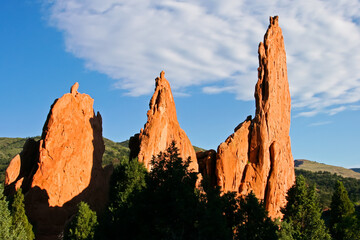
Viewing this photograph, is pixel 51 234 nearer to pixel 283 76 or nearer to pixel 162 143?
pixel 162 143

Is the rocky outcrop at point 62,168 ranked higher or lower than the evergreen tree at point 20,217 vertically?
higher

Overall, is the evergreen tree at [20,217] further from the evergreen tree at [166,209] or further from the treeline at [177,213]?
the evergreen tree at [166,209]

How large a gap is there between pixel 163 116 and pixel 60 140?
1319 cm

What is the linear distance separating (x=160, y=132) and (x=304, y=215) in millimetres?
19743

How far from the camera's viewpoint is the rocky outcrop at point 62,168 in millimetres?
42062

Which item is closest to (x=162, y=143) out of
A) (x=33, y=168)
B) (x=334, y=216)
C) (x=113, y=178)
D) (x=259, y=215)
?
(x=113, y=178)

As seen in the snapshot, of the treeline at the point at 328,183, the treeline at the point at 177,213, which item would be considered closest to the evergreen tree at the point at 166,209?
the treeline at the point at 177,213

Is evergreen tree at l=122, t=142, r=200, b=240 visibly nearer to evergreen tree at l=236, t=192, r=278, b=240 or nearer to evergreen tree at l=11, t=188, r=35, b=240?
evergreen tree at l=236, t=192, r=278, b=240

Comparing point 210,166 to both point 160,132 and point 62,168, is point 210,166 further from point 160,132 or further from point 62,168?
point 62,168

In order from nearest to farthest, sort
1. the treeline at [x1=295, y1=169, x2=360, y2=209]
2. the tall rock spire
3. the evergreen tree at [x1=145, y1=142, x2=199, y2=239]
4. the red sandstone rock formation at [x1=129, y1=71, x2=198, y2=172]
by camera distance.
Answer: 1. the evergreen tree at [x1=145, y1=142, x2=199, y2=239]
2. the red sandstone rock formation at [x1=129, y1=71, x2=198, y2=172]
3. the tall rock spire
4. the treeline at [x1=295, y1=169, x2=360, y2=209]

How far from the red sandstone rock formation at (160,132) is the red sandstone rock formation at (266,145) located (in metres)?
5.43

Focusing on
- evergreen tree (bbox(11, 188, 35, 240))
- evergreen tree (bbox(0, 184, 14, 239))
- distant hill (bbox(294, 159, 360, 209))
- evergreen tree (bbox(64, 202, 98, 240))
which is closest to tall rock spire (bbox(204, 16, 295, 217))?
evergreen tree (bbox(64, 202, 98, 240))

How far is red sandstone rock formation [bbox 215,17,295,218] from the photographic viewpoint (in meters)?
51.6

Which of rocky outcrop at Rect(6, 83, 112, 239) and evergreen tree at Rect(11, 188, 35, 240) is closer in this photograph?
evergreen tree at Rect(11, 188, 35, 240)
